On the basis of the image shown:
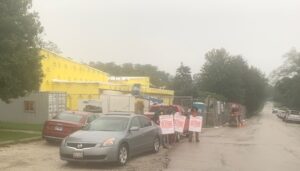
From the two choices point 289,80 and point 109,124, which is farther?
point 289,80

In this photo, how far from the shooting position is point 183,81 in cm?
8038

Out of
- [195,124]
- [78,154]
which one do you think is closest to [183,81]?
[195,124]

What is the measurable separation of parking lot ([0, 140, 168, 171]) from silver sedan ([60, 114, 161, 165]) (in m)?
0.28

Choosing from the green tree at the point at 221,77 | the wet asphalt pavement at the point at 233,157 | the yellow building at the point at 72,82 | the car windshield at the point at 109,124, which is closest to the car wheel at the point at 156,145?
the wet asphalt pavement at the point at 233,157

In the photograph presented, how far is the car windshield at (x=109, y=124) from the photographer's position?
1659 centimetres

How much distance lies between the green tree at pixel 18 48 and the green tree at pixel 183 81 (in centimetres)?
5075

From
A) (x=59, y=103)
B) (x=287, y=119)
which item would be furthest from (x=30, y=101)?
(x=287, y=119)

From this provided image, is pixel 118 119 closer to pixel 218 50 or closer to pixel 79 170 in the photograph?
pixel 79 170

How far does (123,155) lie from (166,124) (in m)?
7.38

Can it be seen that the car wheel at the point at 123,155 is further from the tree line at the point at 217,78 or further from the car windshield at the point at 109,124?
the tree line at the point at 217,78

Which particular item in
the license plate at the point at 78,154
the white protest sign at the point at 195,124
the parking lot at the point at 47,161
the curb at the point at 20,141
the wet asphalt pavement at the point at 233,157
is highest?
the white protest sign at the point at 195,124

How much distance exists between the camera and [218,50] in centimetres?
7625

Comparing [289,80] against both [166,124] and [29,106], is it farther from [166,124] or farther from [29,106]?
[166,124]

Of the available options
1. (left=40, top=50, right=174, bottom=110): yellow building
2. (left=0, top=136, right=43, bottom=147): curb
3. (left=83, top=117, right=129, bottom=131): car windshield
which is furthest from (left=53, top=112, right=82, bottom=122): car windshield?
(left=40, top=50, right=174, bottom=110): yellow building
